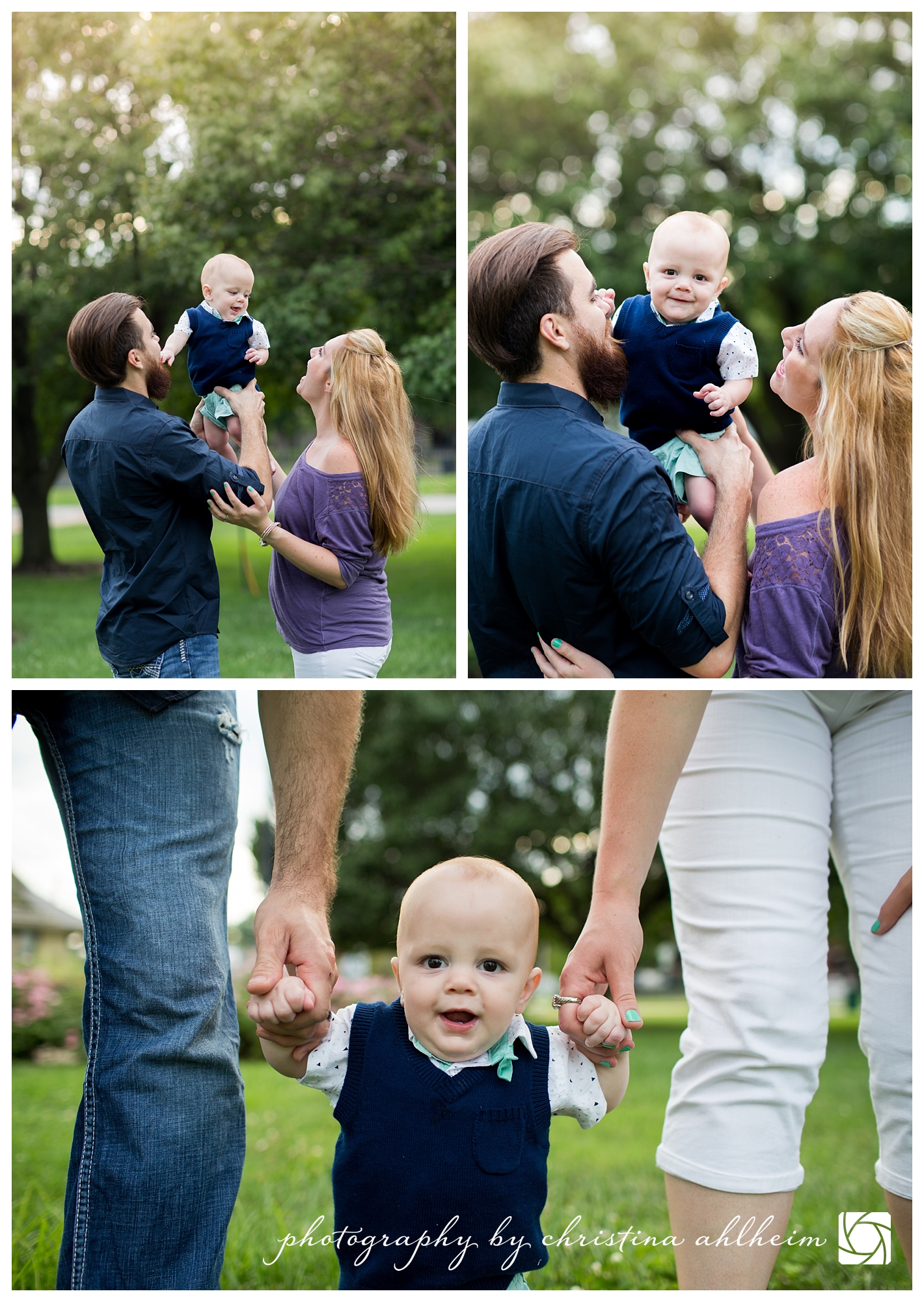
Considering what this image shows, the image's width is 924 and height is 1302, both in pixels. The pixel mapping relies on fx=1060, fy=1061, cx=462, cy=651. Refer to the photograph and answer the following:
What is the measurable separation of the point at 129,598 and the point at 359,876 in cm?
769

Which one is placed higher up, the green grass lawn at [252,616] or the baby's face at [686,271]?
the baby's face at [686,271]

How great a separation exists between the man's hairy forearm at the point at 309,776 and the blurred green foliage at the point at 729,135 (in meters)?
5.01

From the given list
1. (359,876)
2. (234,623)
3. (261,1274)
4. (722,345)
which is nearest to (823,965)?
(722,345)

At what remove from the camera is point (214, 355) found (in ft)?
7.04

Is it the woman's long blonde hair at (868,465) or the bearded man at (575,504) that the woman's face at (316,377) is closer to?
the bearded man at (575,504)

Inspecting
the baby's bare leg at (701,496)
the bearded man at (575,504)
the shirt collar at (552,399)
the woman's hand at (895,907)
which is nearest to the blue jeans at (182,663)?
the bearded man at (575,504)

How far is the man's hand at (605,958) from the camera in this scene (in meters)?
1.87

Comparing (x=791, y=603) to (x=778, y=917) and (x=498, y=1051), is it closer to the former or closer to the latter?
(x=778, y=917)

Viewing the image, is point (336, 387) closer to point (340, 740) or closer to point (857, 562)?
point (340, 740)

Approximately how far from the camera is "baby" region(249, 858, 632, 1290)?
1825 mm

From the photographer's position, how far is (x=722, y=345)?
6.41 feet

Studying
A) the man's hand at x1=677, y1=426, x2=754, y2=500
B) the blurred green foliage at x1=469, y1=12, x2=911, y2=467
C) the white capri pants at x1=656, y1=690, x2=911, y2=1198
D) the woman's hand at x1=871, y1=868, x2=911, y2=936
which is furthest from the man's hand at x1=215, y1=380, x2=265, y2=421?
the blurred green foliage at x1=469, y1=12, x2=911, y2=467

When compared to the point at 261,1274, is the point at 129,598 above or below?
Result: above

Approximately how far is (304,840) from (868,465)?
130 cm
